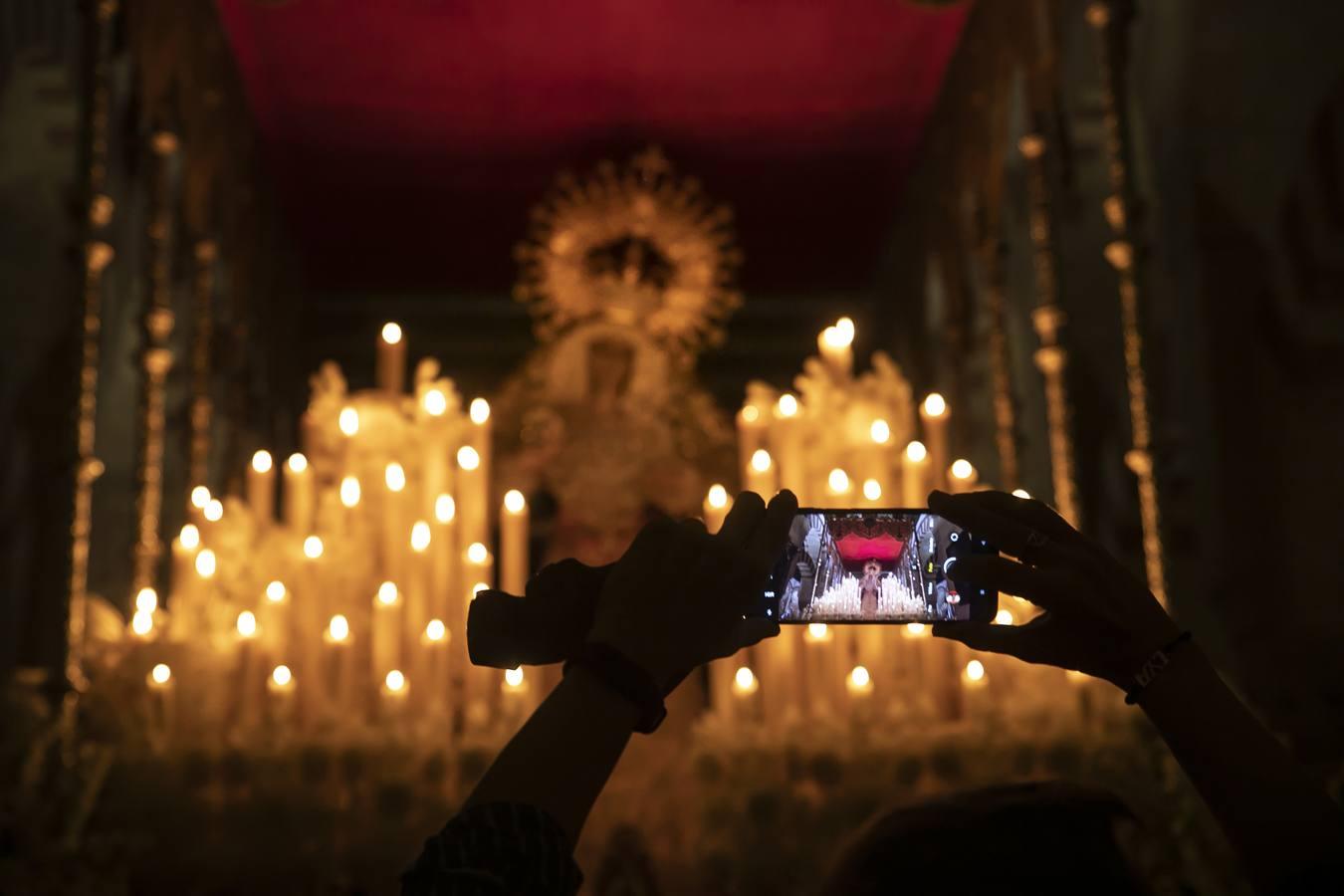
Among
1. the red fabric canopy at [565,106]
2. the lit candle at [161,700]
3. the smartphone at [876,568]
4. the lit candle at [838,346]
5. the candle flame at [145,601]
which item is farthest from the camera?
the red fabric canopy at [565,106]

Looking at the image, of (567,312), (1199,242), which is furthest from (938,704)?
(567,312)

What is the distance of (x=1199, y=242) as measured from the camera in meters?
3.18

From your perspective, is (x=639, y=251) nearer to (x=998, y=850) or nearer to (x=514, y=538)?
(x=514, y=538)

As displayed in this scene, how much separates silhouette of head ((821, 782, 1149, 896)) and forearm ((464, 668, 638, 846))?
19cm

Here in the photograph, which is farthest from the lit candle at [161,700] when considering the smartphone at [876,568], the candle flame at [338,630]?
the smartphone at [876,568]

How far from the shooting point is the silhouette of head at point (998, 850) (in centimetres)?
75

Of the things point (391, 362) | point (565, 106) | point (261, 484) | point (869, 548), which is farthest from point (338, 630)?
point (565, 106)

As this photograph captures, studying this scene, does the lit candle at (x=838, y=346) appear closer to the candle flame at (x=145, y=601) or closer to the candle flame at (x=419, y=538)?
the candle flame at (x=419, y=538)

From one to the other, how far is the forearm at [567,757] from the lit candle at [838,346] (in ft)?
5.68

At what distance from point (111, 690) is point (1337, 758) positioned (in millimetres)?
2107

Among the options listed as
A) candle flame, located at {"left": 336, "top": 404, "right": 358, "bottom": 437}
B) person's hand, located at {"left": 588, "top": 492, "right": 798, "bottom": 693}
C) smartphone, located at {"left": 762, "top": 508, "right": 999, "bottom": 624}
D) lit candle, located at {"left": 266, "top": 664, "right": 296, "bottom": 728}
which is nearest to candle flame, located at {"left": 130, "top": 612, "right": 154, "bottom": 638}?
lit candle, located at {"left": 266, "top": 664, "right": 296, "bottom": 728}

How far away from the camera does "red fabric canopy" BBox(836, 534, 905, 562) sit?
925 mm

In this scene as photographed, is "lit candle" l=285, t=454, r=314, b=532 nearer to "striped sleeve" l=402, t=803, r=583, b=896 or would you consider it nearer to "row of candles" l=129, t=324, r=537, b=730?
"row of candles" l=129, t=324, r=537, b=730

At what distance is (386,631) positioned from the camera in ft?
7.55
